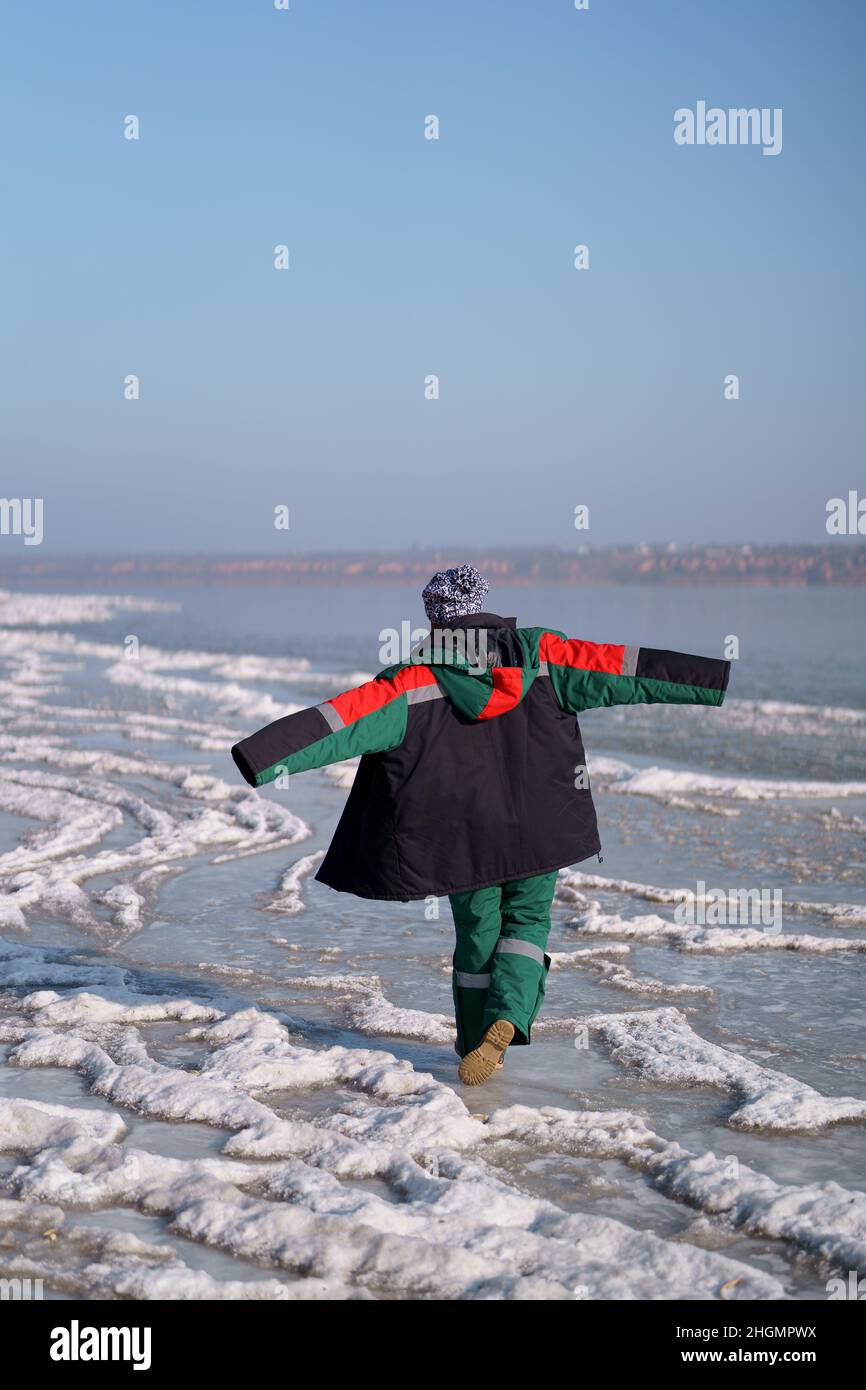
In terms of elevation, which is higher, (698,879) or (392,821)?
(392,821)

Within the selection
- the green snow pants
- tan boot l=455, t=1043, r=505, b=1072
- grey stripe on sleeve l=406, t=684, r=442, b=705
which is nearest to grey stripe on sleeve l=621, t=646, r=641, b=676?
grey stripe on sleeve l=406, t=684, r=442, b=705

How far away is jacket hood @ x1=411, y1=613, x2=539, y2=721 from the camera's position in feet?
15.3

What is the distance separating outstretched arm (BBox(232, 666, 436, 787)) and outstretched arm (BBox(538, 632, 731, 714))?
1.57 feet

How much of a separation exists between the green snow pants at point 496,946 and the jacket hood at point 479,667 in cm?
65

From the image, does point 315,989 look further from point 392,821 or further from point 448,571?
point 448,571

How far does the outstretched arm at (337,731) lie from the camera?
4.35 meters

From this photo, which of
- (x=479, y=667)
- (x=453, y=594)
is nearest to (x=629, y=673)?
(x=479, y=667)

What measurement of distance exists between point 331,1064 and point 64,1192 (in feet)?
4.36

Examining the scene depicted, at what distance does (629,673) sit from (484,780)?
2.03 feet

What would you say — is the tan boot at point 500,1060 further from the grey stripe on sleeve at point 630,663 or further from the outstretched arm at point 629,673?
the grey stripe on sleeve at point 630,663

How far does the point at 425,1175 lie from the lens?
12.9 ft

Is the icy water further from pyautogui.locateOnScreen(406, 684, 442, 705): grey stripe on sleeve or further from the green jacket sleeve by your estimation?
pyautogui.locateOnScreen(406, 684, 442, 705): grey stripe on sleeve

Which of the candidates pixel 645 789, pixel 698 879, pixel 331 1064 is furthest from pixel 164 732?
pixel 331 1064

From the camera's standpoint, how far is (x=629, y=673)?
4801 mm
